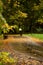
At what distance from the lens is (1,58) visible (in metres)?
4.61

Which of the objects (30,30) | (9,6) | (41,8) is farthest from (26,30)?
(9,6)

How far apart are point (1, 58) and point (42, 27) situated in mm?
45901

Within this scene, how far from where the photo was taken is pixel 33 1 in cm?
1942

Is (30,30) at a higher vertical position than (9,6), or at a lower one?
lower

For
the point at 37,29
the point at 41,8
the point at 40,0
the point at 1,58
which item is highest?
the point at 1,58

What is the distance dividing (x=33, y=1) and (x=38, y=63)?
8.85m

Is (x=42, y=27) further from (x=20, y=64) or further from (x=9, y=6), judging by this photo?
(x=20, y=64)

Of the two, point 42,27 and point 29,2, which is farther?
point 42,27

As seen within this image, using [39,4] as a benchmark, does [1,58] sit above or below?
above

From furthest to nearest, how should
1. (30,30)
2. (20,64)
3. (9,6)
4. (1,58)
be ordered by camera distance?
(30,30), (9,6), (20,64), (1,58)

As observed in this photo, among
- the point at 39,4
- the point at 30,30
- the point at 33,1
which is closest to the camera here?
the point at 33,1

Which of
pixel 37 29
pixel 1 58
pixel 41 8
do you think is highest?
pixel 1 58

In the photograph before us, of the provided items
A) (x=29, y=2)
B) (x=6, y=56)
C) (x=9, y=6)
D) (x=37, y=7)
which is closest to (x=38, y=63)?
(x=9, y=6)

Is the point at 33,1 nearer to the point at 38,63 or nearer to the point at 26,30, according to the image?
the point at 38,63
